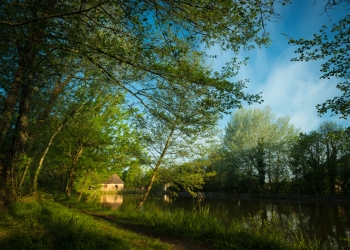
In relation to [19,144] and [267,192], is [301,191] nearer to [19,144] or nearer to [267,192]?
[267,192]

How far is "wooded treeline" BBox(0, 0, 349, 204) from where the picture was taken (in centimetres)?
424

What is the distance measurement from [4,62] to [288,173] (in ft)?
131

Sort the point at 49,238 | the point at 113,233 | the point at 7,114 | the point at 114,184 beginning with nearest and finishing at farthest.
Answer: the point at 49,238 → the point at 113,233 → the point at 7,114 → the point at 114,184

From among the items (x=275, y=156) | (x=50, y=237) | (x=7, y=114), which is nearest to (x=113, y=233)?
(x=50, y=237)

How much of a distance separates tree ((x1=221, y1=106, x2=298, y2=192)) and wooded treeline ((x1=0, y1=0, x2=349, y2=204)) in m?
23.1

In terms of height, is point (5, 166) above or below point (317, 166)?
below

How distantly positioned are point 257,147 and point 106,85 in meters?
32.1

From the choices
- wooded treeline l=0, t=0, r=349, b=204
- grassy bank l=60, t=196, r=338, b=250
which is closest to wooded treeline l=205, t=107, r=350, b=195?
wooded treeline l=0, t=0, r=349, b=204

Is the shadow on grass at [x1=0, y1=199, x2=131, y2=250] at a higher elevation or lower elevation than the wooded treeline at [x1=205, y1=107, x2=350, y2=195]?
lower

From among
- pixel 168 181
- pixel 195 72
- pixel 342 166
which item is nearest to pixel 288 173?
pixel 342 166

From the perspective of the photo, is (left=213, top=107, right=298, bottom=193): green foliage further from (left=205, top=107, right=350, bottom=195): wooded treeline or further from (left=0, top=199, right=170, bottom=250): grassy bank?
(left=0, top=199, right=170, bottom=250): grassy bank

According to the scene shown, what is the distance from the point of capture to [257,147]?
114 ft

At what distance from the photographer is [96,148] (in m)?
15.1

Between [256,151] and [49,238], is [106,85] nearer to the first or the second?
[49,238]
